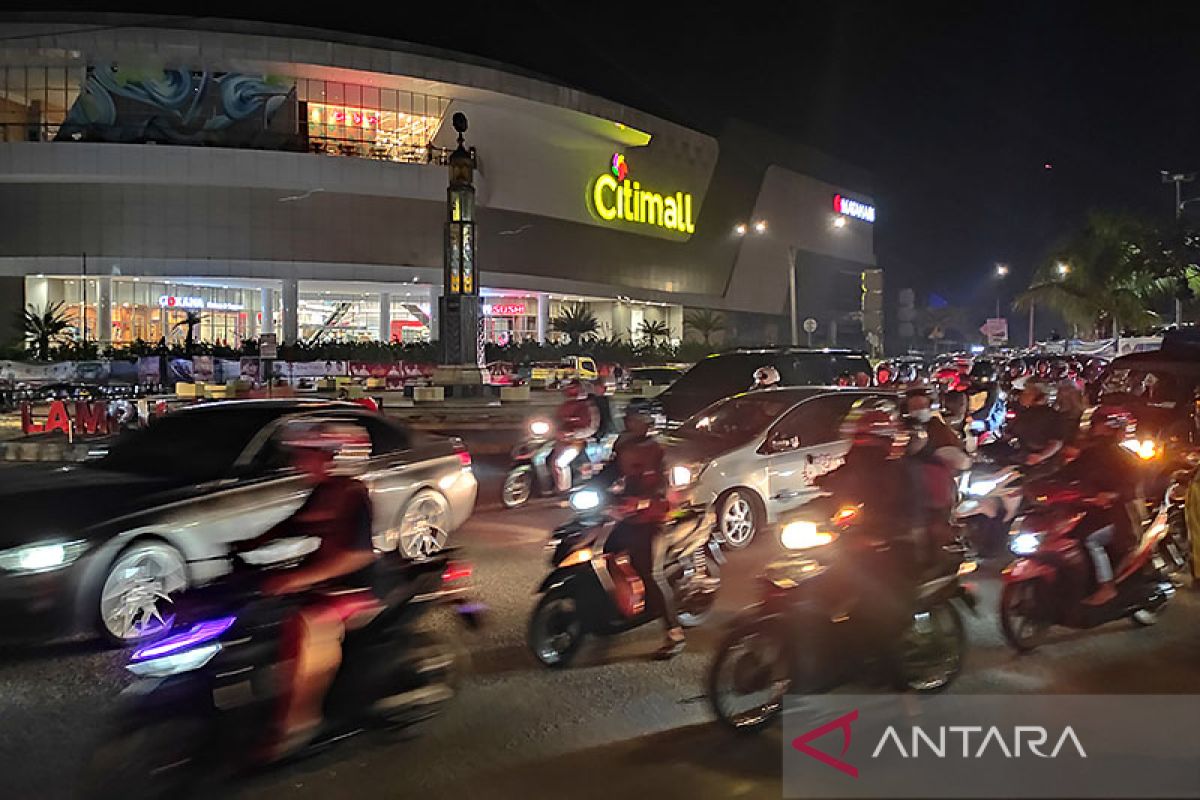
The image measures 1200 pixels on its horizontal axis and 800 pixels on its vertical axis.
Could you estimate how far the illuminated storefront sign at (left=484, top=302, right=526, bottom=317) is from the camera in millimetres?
59469

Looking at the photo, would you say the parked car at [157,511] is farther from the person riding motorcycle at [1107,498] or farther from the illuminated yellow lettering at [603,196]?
the illuminated yellow lettering at [603,196]

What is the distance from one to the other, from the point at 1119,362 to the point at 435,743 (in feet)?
47.6

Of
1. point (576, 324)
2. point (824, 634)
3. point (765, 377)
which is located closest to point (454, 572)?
point (824, 634)

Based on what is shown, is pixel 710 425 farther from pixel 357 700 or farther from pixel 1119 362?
pixel 1119 362

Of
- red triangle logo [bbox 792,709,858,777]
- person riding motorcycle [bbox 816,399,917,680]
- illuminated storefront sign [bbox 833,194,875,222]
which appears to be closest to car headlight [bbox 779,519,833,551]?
person riding motorcycle [bbox 816,399,917,680]

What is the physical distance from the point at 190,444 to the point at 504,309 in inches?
2047

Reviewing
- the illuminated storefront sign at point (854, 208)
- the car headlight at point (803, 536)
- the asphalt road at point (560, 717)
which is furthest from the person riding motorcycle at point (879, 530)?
the illuminated storefront sign at point (854, 208)

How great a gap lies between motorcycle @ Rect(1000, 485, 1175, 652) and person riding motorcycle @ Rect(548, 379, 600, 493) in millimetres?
6056

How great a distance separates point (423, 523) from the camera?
9.52 m

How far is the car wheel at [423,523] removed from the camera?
936cm

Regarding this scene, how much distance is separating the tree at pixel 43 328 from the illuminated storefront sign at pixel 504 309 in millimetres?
22370

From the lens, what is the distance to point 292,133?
4978 cm

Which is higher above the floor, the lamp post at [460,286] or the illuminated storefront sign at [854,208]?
the illuminated storefront sign at [854,208]

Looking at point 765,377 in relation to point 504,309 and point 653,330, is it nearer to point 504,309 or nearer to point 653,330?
point 504,309
